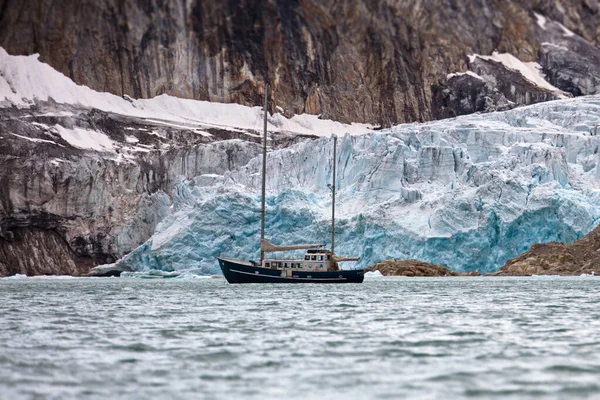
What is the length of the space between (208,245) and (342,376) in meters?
53.0

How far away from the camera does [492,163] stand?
68.1m

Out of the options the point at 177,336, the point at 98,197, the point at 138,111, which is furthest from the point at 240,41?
the point at 177,336

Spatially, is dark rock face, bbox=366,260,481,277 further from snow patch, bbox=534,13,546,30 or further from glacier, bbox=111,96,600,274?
snow patch, bbox=534,13,546,30

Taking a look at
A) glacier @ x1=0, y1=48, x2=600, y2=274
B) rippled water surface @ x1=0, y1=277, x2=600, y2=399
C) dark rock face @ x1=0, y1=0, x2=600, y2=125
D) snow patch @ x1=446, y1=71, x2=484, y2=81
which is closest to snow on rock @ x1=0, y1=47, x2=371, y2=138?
dark rock face @ x1=0, y1=0, x2=600, y2=125

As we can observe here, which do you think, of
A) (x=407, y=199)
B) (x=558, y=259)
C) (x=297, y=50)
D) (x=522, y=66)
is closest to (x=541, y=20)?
(x=522, y=66)

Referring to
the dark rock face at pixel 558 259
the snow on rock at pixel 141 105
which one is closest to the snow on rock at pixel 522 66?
the snow on rock at pixel 141 105

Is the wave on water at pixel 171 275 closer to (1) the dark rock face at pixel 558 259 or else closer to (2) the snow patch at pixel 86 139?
(1) the dark rock face at pixel 558 259

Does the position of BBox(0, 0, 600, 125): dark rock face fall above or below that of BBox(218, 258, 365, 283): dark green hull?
above

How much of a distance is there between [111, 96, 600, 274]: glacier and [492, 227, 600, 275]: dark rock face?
3.70 feet

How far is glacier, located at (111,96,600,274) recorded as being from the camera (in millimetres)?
63469

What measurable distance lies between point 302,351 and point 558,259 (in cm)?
5077

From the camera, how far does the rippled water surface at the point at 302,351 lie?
14.4m

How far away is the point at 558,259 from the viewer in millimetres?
66438

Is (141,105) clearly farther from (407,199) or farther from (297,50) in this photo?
(407,199)
